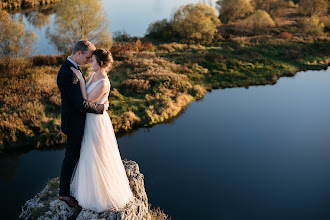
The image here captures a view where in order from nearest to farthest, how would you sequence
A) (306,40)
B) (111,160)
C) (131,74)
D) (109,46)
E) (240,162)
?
1. (111,160)
2. (240,162)
3. (131,74)
4. (109,46)
5. (306,40)

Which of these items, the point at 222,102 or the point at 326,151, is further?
the point at 222,102

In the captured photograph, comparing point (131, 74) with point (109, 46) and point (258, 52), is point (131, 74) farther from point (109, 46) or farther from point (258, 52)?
point (258, 52)

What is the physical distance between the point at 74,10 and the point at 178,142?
14516 mm

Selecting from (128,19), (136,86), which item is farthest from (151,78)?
(128,19)

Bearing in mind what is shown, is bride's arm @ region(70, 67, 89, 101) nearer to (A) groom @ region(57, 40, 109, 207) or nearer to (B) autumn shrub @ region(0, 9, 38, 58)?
(A) groom @ region(57, 40, 109, 207)

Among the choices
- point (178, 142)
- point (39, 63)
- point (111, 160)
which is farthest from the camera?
point (39, 63)

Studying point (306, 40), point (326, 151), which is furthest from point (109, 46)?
point (306, 40)

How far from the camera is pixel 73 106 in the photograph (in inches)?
172

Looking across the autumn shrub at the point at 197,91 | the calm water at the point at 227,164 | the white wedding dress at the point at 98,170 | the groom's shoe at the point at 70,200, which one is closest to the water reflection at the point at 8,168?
the calm water at the point at 227,164

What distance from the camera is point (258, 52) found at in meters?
28.4

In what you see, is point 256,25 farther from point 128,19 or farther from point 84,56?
point 84,56

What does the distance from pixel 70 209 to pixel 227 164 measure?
767 cm

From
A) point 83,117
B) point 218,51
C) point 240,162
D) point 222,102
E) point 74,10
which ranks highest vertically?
point 74,10

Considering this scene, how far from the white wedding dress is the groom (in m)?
0.11
